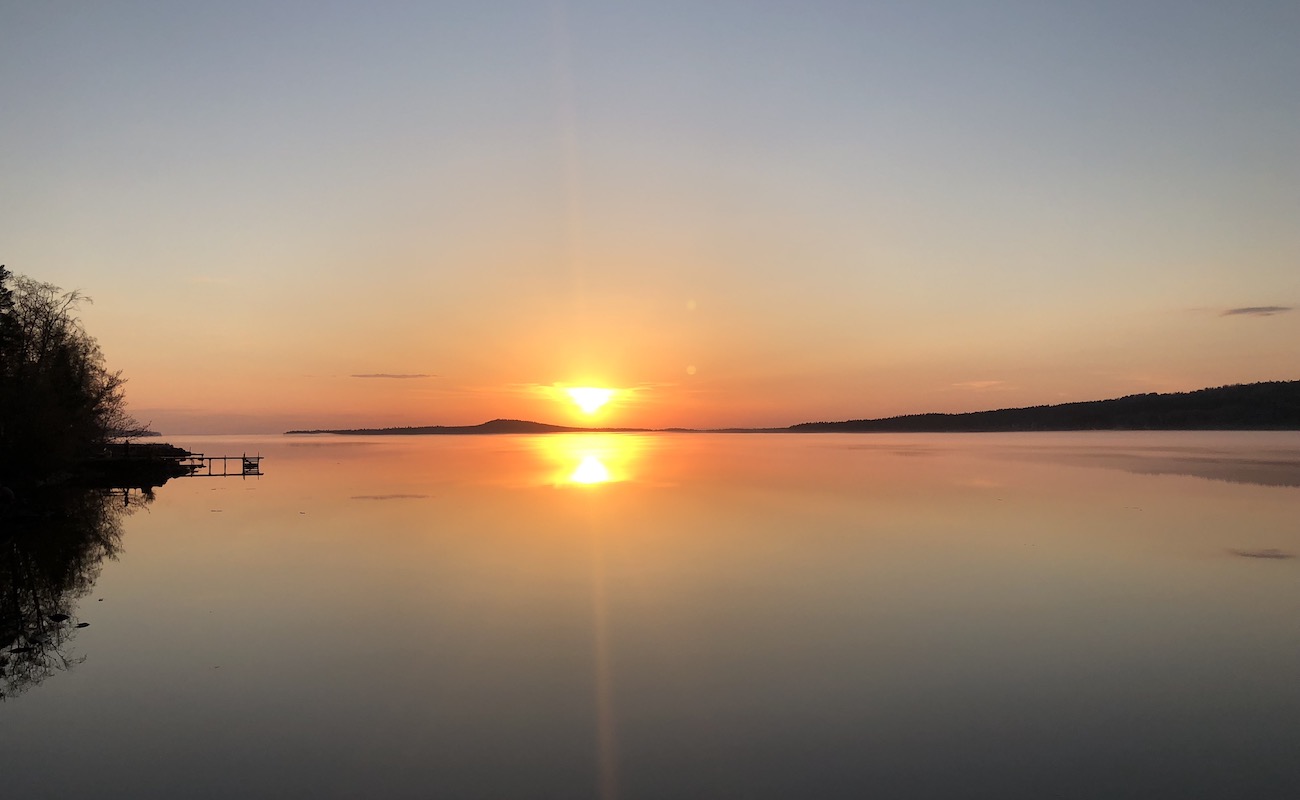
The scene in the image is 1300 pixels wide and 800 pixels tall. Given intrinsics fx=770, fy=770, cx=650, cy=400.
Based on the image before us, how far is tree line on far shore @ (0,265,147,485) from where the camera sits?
33812 millimetres

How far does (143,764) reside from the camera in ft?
27.1

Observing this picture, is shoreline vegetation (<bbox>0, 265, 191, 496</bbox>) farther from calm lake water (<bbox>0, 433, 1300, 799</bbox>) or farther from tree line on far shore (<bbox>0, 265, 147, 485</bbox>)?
calm lake water (<bbox>0, 433, 1300, 799</bbox>)

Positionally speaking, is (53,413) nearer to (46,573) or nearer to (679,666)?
(46,573)

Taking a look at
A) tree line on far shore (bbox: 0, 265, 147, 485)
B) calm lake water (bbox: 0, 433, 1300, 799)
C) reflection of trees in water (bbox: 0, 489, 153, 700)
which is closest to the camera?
calm lake water (bbox: 0, 433, 1300, 799)

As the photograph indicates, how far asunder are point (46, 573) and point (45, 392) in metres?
20.3

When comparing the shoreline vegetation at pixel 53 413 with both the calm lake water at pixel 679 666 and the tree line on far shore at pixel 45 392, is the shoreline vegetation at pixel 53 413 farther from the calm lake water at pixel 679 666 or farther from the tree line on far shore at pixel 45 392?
the calm lake water at pixel 679 666

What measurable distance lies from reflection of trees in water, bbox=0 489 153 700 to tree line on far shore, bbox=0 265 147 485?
7.38ft

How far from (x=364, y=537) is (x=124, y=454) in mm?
39865

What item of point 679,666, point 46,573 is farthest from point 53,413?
point 679,666

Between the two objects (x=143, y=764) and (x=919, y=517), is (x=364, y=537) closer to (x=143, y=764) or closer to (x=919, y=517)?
(x=143, y=764)

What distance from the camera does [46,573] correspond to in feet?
63.0

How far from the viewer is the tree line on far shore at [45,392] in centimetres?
3381

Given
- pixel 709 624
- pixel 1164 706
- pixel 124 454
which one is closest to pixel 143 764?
pixel 709 624

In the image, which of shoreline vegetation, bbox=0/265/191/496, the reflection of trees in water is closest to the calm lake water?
the reflection of trees in water
